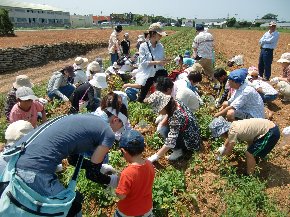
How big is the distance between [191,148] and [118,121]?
1462 mm

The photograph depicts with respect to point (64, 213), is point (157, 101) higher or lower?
higher

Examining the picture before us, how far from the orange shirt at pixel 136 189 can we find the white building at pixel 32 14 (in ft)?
229

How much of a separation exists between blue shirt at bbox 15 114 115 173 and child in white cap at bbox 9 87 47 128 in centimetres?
182

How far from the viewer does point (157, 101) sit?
4715 millimetres

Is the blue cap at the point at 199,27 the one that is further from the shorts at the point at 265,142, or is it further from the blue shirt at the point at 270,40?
the shorts at the point at 265,142

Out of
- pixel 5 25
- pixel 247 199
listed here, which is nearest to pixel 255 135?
pixel 247 199

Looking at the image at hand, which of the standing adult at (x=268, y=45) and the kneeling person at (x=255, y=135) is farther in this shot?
the standing adult at (x=268, y=45)

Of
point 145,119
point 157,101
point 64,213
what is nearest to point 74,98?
point 145,119

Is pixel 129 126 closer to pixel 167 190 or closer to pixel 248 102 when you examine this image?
pixel 167 190

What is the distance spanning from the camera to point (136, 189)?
3.20 meters

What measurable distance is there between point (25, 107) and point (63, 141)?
7.76 ft

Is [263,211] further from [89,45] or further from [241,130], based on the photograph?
[89,45]

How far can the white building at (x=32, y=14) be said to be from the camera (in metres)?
72.5

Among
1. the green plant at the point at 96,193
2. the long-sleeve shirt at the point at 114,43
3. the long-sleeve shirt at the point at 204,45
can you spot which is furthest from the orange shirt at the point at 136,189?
the long-sleeve shirt at the point at 114,43
